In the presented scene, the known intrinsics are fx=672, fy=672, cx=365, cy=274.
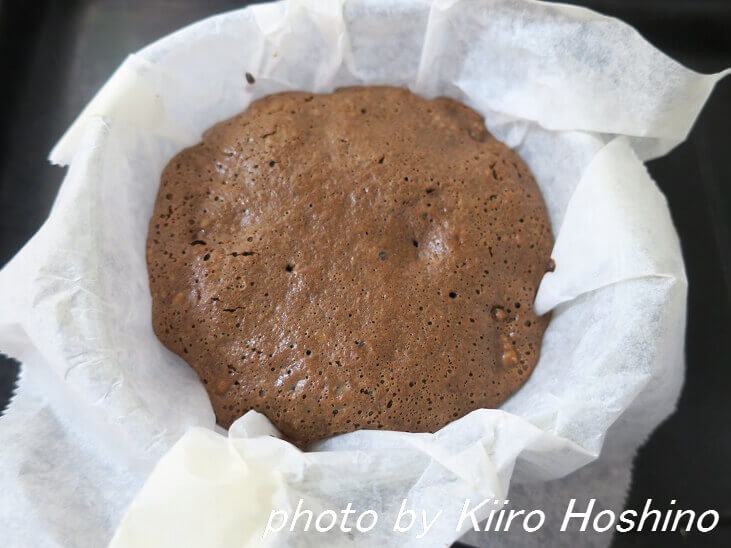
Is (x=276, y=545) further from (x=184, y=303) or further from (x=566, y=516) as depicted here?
(x=566, y=516)

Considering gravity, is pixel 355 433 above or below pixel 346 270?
below

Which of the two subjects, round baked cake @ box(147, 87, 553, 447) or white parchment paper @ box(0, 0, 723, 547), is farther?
round baked cake @ box(147, 87, 553, 447)

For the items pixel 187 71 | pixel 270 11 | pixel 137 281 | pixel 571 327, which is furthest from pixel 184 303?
pixel 571 327

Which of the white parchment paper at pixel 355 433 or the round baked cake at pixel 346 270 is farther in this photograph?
the round baked cake at pixel 346 270
